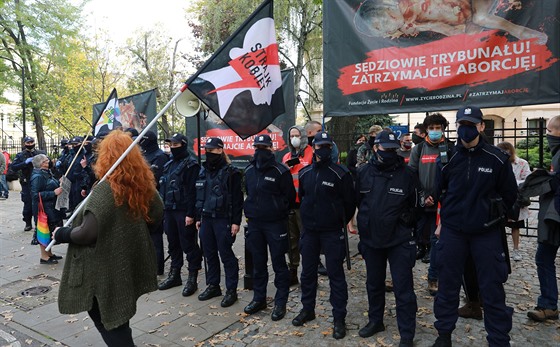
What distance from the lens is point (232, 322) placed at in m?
4.54

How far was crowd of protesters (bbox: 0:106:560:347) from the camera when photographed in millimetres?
3068

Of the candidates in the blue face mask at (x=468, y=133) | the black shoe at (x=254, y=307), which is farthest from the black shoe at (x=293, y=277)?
the blue face mask at (x=468, y=133)

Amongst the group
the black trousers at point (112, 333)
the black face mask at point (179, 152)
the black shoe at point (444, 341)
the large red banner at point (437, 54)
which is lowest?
the black shoe at point (444, 341)

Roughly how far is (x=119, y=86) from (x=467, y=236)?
94.6 ft

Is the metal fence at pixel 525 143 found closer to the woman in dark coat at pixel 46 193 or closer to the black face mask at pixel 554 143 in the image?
the black face mask at pixel 554 143

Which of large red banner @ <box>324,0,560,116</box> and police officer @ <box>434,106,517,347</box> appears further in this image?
large red banner @ <box>324,0,560,116</box>

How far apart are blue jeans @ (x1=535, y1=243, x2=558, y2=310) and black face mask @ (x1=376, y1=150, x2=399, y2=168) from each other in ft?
6.31

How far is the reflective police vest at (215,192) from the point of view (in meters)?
4.93

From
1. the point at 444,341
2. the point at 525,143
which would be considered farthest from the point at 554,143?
the point at 525,143

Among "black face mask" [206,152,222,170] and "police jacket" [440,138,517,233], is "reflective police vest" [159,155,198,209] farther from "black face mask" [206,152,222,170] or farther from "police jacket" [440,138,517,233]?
"police jacket" [440,138,517,233]

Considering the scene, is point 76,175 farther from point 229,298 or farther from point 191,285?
point 229,298

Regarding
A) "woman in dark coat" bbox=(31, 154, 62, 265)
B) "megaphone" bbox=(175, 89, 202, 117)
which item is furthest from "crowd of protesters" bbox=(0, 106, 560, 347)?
"woman in dark coat" bbox=(31, 154, 62, 265)

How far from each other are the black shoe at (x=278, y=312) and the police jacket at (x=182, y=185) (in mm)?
1706

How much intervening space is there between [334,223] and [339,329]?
107cm
